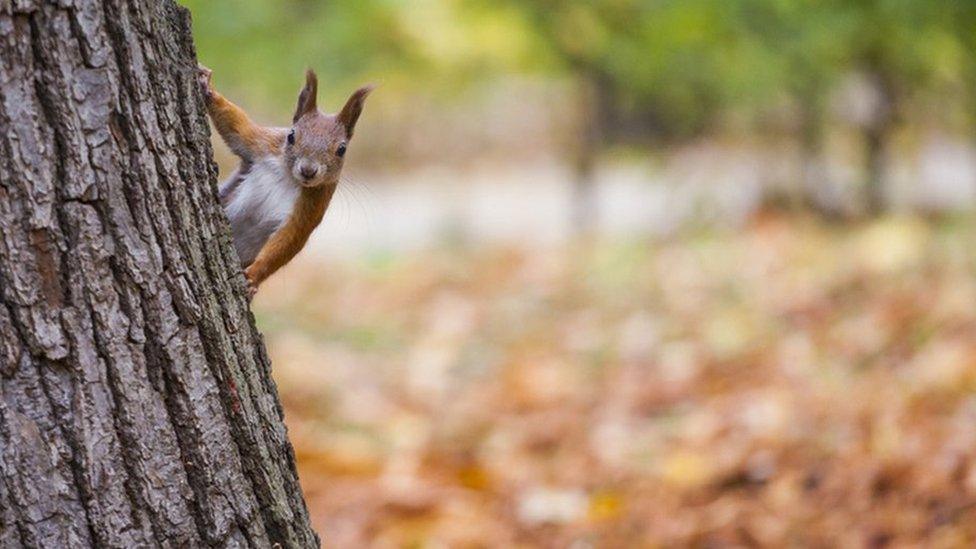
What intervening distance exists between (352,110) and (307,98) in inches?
4.3

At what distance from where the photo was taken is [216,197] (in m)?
1.91

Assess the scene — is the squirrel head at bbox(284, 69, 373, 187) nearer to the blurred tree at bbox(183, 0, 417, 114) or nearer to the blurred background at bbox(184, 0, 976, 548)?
the blurred background at bbox(184, 0, 976, 548)

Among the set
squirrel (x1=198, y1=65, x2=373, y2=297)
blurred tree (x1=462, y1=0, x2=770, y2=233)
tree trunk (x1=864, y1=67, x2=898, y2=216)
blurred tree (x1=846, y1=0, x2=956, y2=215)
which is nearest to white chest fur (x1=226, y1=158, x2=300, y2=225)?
squirrel (x1=198, y1=65, x2=373, y2=297)

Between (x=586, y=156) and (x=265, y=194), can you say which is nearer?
(x=265, y=194)

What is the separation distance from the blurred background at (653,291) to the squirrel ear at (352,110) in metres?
0.44

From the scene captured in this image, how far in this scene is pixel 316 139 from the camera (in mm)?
2508

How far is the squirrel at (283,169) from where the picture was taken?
A: 2.46m

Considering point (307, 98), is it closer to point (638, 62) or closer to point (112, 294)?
point (112, 294)

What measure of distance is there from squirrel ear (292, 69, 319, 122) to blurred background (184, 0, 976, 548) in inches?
17.5

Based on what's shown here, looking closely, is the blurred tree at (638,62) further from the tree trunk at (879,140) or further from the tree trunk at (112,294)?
the tree trunk at (112,294)

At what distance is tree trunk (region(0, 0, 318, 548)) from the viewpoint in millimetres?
1668

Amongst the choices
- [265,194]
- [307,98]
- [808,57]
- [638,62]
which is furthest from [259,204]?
[638,62]

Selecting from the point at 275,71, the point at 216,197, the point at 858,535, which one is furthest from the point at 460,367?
the point at 216,197

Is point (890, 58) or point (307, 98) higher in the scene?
point (890, 58)
